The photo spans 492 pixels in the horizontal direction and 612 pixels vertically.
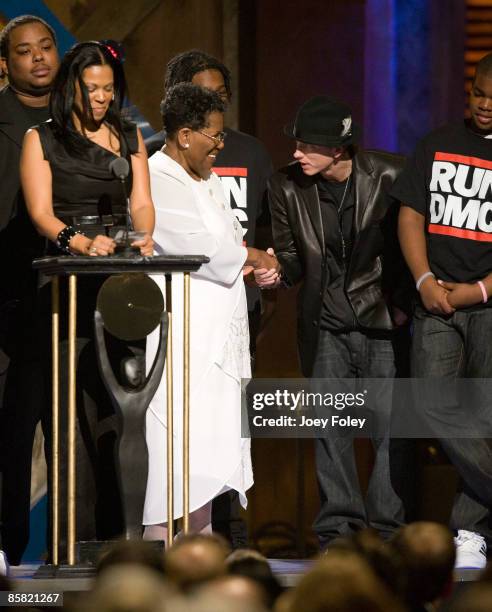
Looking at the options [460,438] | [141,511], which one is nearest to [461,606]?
[141,511]

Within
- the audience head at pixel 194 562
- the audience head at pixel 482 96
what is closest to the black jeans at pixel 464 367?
the audience head at pixel 482 96

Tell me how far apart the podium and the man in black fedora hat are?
88 cm

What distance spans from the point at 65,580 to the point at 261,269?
1325 millimetres

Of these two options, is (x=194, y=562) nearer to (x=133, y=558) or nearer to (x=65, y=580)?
(x=133, y=558)

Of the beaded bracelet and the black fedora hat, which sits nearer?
the beaded bracelet

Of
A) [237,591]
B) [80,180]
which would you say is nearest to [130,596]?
[237,591]

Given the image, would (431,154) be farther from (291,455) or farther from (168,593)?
(168,593)

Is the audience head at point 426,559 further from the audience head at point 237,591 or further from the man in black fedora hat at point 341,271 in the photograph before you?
the man in black fedora hat at point 341,271

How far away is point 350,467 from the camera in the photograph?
187 inches

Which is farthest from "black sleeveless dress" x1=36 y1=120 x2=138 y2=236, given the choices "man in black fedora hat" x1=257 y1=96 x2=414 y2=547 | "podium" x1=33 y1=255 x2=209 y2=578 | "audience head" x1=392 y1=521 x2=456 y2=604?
"audience head" x1=392 y1=521 x2=456 y2=604

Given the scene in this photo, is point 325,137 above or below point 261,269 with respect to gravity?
above

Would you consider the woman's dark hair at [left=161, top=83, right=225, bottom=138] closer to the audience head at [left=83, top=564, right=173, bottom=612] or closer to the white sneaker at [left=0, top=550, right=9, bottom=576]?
the white sneaker at [left=0, top=550, right=9, bottom=576]

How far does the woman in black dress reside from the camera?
399cm

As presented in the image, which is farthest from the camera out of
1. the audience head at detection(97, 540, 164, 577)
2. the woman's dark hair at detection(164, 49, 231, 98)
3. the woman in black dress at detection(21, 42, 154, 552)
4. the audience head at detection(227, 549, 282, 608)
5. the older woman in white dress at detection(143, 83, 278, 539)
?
the woman's dark hair at detection(164, 49, 231, 98)
